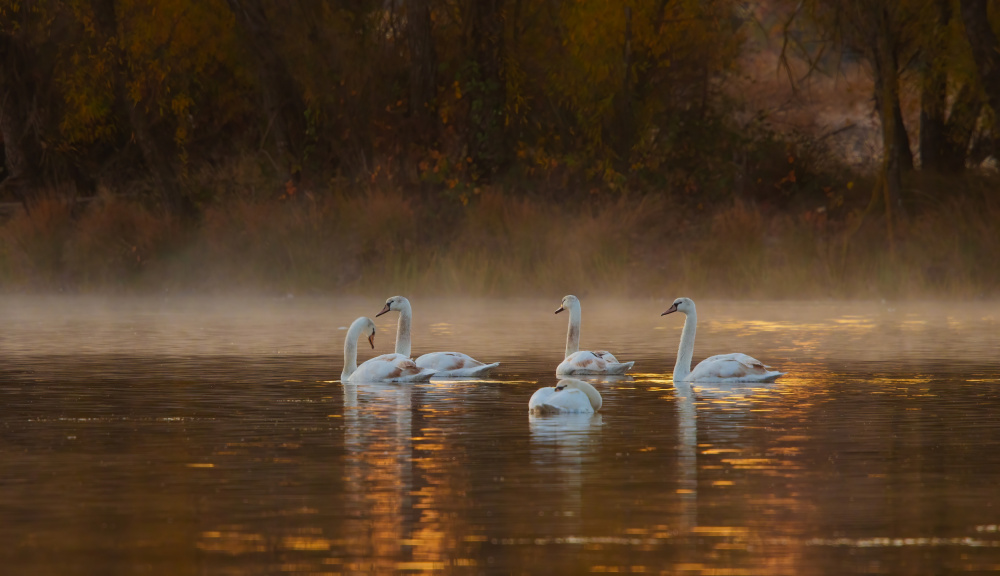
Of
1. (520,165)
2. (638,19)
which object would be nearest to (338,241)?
(520,165)

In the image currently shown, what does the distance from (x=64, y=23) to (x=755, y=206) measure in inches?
516

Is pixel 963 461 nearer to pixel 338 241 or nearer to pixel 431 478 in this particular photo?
pixel 431 478

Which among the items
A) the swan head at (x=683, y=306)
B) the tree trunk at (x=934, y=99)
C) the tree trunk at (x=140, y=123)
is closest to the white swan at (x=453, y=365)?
the swan head at (x=683, y=306)

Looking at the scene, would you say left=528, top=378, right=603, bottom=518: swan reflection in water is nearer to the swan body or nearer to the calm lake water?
the calm lake water

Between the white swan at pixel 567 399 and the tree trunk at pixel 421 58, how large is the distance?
66.9 feet

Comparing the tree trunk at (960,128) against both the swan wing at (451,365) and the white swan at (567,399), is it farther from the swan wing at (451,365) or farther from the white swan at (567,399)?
the white swan at (567,399)

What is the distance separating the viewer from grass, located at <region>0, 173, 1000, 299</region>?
28.5 m

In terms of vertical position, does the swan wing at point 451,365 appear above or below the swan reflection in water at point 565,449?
above

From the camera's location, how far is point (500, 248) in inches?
1203

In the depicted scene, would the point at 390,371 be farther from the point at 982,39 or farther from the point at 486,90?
the point at 486,90

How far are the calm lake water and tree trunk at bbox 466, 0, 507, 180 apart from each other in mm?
13868

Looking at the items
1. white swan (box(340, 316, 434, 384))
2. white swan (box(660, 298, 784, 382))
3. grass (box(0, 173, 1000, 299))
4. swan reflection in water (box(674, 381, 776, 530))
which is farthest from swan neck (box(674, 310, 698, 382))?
grass (box(0, 173, 1000, 299))

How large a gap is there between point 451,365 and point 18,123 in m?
21.4

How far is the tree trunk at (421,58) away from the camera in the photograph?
32.2 metres
